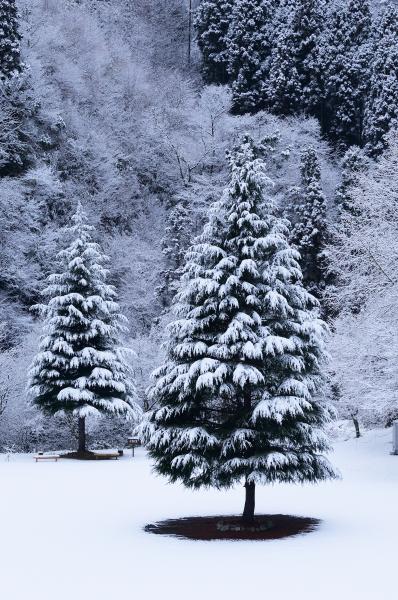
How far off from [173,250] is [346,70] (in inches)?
1030

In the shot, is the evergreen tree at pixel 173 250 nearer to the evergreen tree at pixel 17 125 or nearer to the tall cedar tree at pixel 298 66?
the evergreen tree at pixel 17 125

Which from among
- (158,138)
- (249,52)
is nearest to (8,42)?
(158,138)

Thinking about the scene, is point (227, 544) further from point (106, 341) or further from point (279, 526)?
point (106, 341)

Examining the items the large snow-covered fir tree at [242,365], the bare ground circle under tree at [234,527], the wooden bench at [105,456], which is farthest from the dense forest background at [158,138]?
the large snow-covered fir tree at [242,365]

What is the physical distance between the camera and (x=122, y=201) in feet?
201

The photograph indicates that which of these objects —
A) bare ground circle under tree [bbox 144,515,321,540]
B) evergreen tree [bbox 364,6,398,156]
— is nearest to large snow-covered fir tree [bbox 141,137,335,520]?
bare ground circle under tree [bbox 144,515,321,540]

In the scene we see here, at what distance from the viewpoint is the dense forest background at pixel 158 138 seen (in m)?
47.0

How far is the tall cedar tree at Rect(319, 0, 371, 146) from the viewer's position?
63.2 m

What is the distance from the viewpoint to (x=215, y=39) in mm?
73688

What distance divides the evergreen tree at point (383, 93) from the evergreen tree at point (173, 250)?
1562cm

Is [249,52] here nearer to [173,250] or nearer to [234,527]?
[173,250]

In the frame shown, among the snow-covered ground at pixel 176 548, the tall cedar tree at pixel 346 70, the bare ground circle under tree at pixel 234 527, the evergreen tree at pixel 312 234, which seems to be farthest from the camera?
the tall cedar tree at pixel 346 70

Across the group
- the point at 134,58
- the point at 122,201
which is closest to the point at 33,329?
the point at 122,201

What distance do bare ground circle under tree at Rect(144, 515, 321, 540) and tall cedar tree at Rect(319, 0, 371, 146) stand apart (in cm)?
5362
